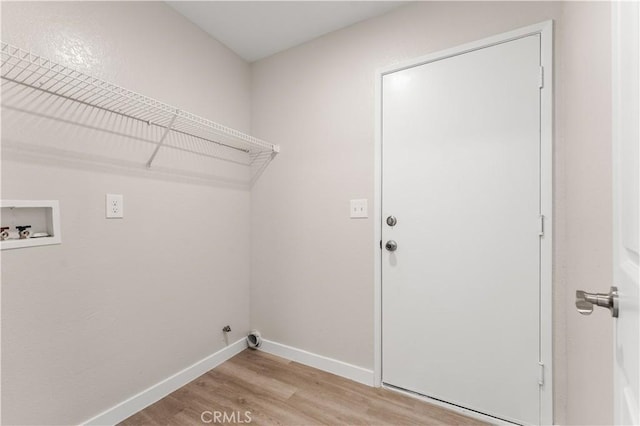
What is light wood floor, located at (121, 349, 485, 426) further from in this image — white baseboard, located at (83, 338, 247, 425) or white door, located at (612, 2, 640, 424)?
white door, located at (612, 2, 640, 424)

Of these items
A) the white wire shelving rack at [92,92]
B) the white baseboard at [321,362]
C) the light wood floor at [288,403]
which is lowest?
the light wood floor at [288,403]

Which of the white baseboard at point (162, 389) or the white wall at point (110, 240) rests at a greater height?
the white wall at point (110, 240)

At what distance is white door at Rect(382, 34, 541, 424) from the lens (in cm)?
142

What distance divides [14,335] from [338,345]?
167 cm

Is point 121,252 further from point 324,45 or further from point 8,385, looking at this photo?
point 324,45

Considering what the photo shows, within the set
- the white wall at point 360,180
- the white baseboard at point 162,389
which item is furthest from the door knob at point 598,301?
the white baseboard at point 162,389

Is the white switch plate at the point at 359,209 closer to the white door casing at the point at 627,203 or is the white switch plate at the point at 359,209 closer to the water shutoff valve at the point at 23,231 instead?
the white door casing at the point at 627,203

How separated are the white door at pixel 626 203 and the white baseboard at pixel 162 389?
2001 millimetres

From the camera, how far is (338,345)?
77.8 inches

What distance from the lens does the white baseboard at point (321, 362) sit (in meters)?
1.86

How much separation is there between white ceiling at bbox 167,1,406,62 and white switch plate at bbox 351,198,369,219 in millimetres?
1213

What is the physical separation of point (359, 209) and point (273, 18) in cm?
138

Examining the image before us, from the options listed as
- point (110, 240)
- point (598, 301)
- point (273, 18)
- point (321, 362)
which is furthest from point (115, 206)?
point (598, 301)

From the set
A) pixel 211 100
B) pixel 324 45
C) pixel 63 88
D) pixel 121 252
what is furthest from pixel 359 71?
pixel 121 252
